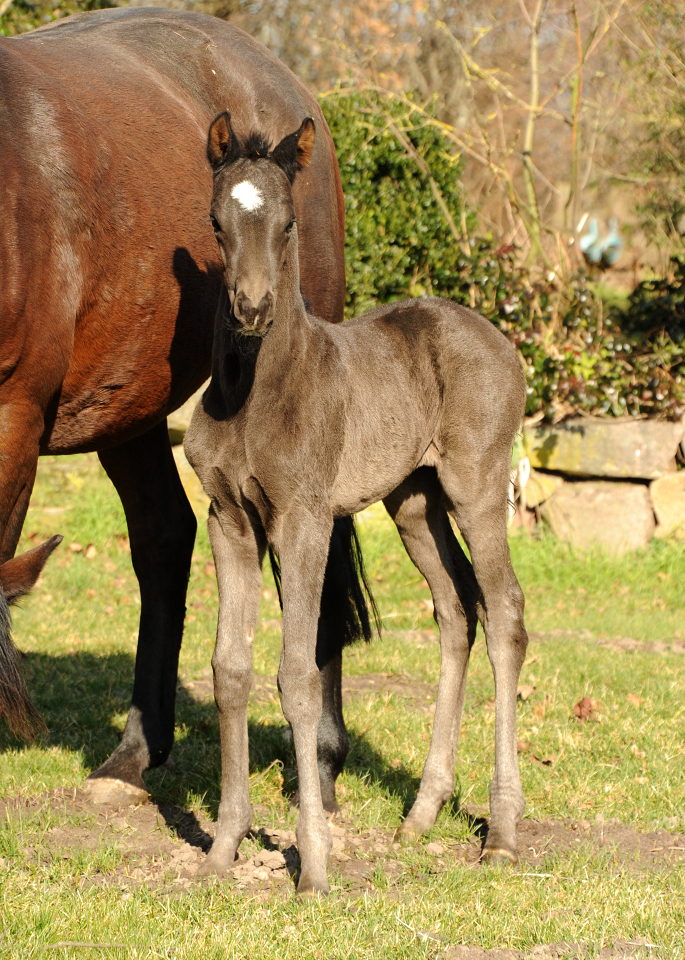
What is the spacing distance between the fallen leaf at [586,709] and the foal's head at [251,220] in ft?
10.5

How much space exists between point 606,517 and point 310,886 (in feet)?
21.0

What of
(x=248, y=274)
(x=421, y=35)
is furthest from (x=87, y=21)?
(x=421, y=35)

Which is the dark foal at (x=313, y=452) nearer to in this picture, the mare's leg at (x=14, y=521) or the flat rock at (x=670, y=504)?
the mare's leg at (x=14, y=521)

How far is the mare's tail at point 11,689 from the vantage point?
268cm

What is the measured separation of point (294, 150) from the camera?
301 centimetres

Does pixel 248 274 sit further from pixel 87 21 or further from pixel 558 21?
pixel 558 21

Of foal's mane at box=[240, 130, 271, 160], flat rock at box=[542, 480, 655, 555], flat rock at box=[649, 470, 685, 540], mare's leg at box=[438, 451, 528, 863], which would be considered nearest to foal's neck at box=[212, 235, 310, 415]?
foal's mane at box=[240, 130, 271, 160]

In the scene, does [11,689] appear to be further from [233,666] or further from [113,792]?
[113,792]

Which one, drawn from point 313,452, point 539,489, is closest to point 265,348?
point 313,452

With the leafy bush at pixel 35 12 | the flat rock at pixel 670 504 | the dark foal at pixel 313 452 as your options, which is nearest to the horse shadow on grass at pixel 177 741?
the dark foal at pixel 313 452

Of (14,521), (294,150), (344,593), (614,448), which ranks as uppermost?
(294,150)

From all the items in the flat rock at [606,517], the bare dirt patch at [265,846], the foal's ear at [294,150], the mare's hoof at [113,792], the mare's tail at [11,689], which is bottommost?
the flat rock at [606,517]

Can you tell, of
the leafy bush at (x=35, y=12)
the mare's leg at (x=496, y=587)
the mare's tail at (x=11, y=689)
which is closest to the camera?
the mare's tail at (x=11, y=689)

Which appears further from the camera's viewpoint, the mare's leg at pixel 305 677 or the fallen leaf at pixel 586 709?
the fallen leaf at pixel 586 709
